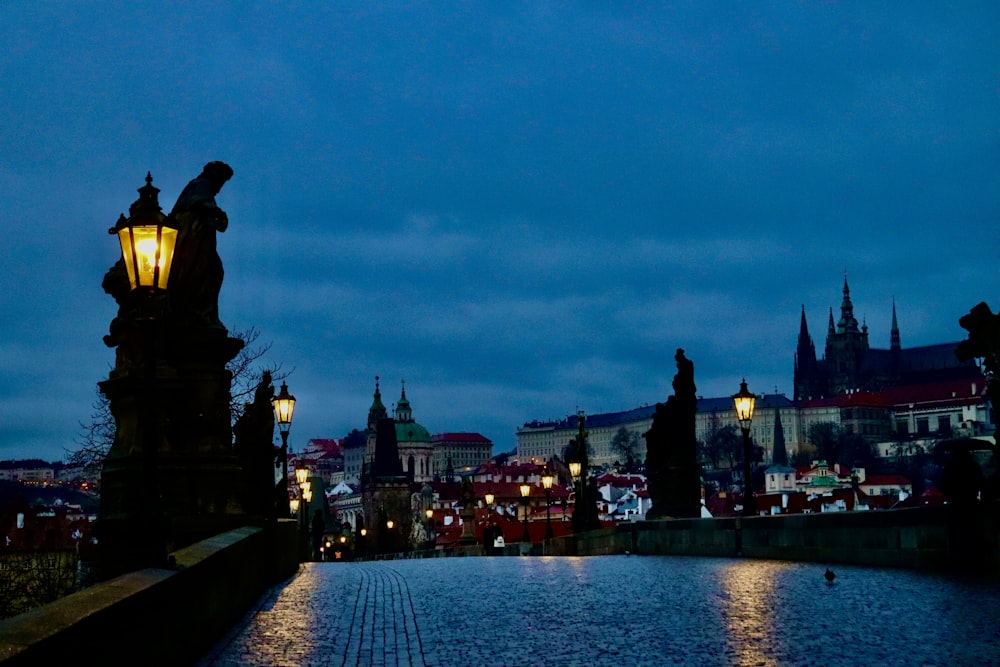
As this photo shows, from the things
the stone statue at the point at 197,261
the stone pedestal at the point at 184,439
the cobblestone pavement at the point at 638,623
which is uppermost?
the stone statue at the point at 197,261

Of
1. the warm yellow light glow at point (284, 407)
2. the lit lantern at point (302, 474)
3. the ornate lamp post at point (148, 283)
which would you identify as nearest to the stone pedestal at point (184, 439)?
the ornate lamp post at point (148, 283)

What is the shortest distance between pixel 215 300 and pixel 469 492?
43097mm

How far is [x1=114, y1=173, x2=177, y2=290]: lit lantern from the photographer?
9.73 metres

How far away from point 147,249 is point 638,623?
5047 mm

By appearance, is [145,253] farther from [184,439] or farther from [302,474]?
[302,474]

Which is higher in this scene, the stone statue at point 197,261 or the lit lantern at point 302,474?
the stone statue at point 197,261

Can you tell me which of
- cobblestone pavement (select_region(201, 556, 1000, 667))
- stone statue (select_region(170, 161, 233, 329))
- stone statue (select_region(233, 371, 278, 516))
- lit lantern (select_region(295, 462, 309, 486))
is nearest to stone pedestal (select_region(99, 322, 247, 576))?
stone statue (select_region(170, 161, 233, 329))

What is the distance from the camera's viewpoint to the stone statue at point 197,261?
1438cm

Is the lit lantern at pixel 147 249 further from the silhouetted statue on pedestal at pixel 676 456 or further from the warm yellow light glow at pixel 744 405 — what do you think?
the silhouetted statue on pedestal at pixel 676 456

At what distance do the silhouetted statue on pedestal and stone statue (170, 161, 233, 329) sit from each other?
624 inches

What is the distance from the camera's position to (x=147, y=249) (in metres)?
9.73

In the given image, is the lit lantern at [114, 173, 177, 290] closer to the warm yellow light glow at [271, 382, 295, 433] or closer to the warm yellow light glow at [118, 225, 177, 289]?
the warm yellow light glow at [118, 225, 177, 289]

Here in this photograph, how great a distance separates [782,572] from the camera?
683 inches

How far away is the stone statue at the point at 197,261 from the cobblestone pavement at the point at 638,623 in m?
3.39
